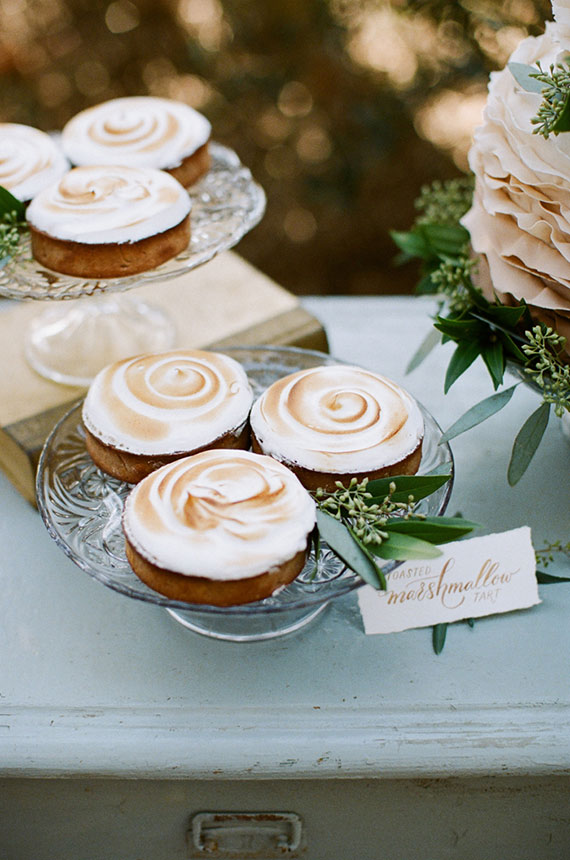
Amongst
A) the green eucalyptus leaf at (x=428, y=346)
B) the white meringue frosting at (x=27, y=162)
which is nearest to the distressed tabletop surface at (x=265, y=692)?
the green eucalyptus leaf at (x=428, y=346)

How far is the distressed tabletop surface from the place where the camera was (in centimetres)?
79

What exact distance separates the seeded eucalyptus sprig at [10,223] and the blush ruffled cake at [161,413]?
203mm

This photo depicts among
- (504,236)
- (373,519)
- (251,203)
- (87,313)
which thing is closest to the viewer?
(373,519)

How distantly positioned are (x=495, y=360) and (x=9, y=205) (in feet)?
2.01

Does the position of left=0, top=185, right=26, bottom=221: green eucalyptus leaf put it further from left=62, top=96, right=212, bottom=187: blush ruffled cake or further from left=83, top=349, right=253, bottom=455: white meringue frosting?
left=83, top=349, right=253, bottom=455: white meringue frosting

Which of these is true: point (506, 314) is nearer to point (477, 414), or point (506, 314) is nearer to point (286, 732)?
point (477, 414)

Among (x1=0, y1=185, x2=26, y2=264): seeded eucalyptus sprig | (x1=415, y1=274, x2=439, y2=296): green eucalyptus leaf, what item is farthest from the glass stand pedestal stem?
(x1=415, y1=274, x2=439, y2=296): green eucalyptus leaf

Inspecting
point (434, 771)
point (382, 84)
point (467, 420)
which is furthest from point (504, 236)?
point (382, 84)

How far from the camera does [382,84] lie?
211 centimetres

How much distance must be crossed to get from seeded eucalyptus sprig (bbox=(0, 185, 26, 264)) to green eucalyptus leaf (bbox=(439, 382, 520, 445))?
55cm

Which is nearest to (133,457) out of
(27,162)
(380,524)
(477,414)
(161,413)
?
(161,413)

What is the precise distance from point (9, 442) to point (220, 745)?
47 cm

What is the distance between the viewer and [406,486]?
0.79m

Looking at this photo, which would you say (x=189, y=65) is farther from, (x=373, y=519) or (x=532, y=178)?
(x=373, y=519)
